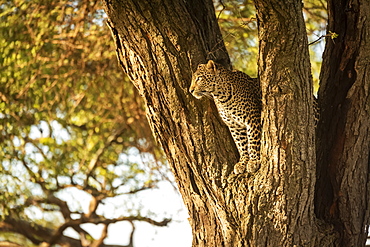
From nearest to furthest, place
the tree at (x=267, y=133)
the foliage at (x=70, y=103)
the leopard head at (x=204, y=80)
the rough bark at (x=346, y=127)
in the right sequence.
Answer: the tree at (x=267, y=133)
the leopard head at (x=204, y=80)
the rough bark at (x=346, y=127)
the foliage at (x=70, y=103)

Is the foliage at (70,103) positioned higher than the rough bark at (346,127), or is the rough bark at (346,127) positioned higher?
the foliage at (70,103)

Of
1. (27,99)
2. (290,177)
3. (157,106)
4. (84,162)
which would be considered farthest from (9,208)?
(290,177)

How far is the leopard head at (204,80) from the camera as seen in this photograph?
15.2ft

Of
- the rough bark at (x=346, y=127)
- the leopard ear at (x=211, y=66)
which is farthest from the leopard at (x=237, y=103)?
the rough bark at (x=346, y=127)

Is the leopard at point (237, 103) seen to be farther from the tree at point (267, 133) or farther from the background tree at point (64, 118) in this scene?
the background tree at point (64, 118)

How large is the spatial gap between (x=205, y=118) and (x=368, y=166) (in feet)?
4.66

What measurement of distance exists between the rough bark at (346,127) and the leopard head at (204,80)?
1.01 meters

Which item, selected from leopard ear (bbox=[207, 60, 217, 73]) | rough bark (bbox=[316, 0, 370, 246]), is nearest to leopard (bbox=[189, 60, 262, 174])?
leopard ear (bbox=[207, 60, 217, 73])

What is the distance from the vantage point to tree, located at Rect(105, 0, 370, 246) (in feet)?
14.0

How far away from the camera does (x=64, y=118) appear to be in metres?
10.8

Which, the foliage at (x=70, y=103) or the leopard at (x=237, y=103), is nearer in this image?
the leopard at (x=237, y=103)

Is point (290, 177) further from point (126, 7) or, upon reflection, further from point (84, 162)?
point (84, 162)

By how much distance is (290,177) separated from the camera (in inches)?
170

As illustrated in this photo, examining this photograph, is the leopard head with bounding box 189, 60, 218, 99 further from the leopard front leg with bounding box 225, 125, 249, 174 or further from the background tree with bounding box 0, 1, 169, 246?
the background tree with bounding box 0, 1, 169, 246
